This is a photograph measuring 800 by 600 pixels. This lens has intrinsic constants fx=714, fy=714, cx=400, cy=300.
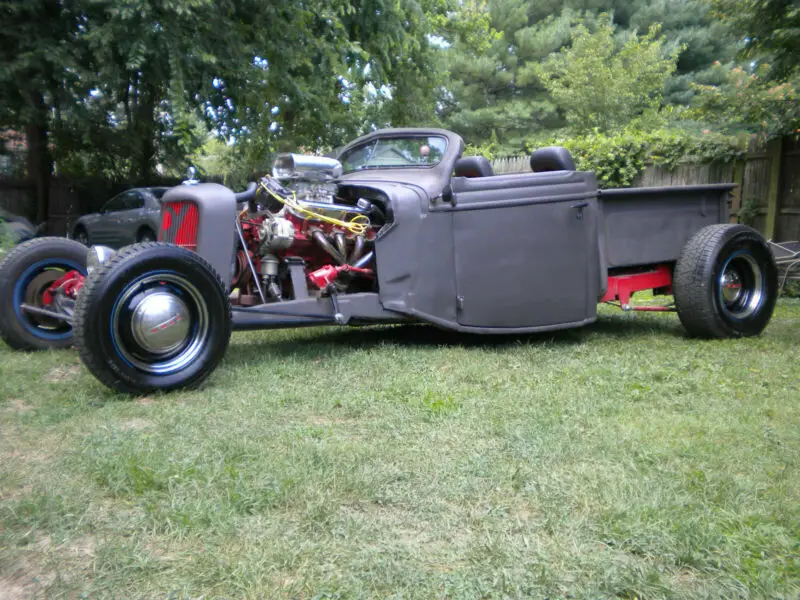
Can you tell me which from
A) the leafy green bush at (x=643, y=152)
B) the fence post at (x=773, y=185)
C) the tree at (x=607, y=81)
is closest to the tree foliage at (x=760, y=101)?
the fence post at (x=773, y=185)

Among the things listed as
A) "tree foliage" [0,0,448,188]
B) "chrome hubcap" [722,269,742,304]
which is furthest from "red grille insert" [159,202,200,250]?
"tree foliage" [0,0,448,188]

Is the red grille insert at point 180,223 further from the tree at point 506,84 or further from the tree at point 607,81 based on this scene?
the tree at point 506,84

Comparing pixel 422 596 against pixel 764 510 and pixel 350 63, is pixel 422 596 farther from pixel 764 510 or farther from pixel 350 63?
pixel 350 63

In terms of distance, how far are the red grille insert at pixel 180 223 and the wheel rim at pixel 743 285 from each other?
13.7 feet

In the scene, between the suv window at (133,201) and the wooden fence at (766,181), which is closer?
the wooden fence at (766,181)

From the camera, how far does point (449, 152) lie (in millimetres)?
5727

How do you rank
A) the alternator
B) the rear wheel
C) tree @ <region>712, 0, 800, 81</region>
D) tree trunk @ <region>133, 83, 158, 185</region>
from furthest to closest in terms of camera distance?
1. tree trunk @ <region>133, 83, 158, 185</region>
2. tree @ <region>712, 0, 800, 81</region>
3. the rear wheel
4. the alternator

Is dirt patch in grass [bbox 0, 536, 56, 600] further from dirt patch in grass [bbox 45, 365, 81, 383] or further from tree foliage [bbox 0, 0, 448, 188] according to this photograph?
tree foliage [bbox 0, 0, 448, 188]

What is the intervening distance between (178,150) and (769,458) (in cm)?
1484

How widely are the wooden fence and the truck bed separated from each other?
3.33 m

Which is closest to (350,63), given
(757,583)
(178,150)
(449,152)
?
(178,150)

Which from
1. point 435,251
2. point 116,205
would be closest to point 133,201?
point 116,205

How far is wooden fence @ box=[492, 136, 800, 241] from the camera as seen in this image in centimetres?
922

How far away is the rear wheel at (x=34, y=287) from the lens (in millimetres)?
5207
